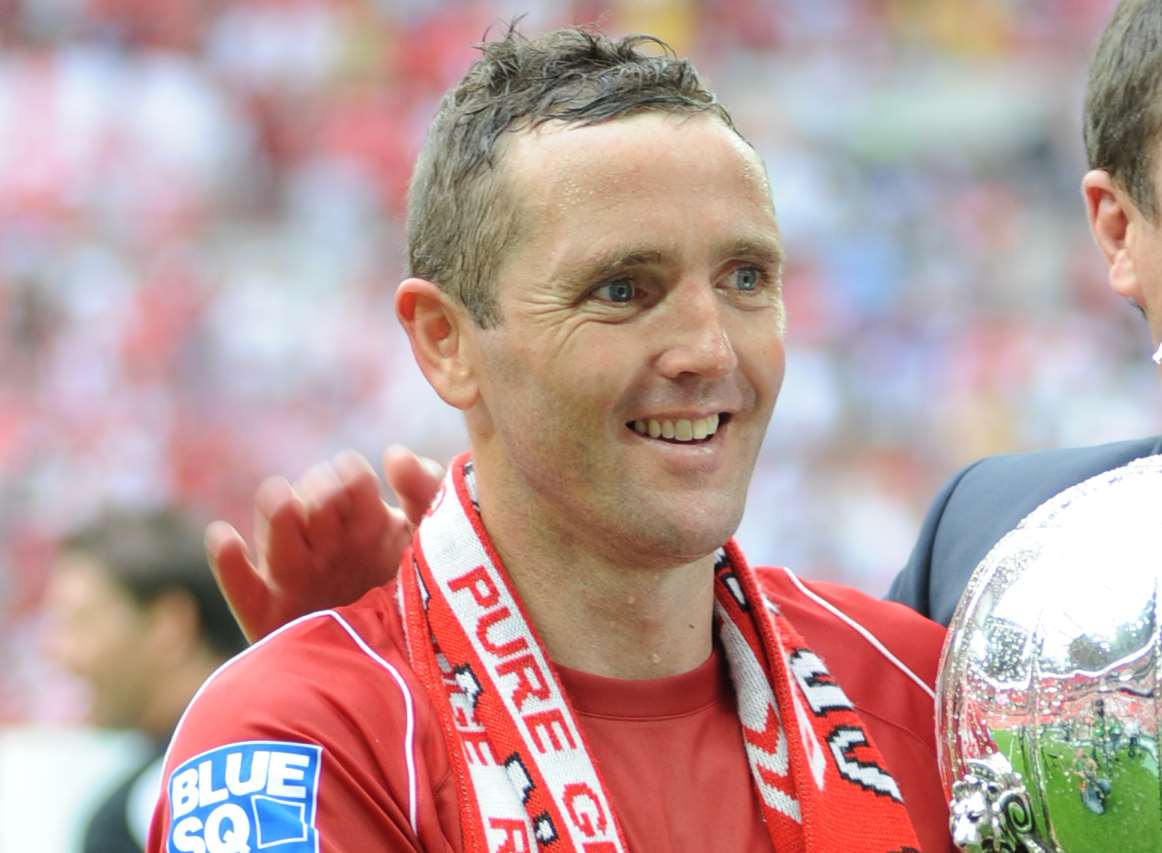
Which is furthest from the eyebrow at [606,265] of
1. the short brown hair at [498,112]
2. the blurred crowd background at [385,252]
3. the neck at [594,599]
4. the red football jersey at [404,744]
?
the blurred crowd background at [385,252]

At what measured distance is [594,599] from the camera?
2141 millimetres

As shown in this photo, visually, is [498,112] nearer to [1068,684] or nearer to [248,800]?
[248,800]

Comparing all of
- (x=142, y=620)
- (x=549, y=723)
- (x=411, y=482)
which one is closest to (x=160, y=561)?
(x=142, y=620)

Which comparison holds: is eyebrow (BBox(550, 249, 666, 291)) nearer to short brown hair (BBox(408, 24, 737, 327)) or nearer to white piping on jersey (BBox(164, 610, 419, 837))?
short brown hair (BBox(408, 24, 737, 327))

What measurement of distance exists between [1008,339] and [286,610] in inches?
298

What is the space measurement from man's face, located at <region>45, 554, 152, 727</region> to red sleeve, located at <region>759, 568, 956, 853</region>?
243cm

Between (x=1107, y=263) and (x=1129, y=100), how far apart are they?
0.66 ft

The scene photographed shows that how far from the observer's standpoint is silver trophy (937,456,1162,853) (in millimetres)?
1619

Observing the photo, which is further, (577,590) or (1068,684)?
(577,590)

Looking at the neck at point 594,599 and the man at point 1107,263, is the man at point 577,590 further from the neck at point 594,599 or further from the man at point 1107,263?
the man at point 1107,263

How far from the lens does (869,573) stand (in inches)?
337

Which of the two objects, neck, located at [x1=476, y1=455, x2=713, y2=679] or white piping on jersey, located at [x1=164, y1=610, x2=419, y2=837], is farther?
neck, located at [x1=476, y1=455, x2=713, y2=679]

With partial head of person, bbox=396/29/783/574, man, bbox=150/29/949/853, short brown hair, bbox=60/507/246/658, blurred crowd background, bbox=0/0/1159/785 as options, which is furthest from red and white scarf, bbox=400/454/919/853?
blurred crowd background, bbox=0/0/1159/785

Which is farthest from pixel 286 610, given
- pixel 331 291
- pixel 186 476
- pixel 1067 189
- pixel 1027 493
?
pixel 1067 189
